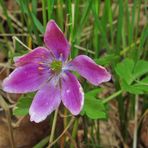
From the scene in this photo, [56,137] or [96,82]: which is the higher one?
[96,82]

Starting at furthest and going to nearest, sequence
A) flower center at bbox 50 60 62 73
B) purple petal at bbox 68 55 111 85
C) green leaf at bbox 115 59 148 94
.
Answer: green leaf at bbox 115 59 148 94 → flower center at bbox 50 60 62 73 → purple petal at bbox 68 55 111 85

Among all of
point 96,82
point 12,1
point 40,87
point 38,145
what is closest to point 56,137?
point 38,145

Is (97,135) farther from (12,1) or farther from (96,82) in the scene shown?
(12,1)

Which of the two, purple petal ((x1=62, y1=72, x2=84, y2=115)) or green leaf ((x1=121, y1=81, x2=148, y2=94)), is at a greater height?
purple petal ((x1=62, y1=72, x2=84, y2=115))

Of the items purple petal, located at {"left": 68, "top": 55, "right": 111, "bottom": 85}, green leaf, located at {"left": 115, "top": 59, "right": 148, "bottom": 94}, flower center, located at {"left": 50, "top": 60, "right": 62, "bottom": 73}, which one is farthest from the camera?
green leaf, located at {"left": 115, "top": 59, "right": 148, "bottom": 94}

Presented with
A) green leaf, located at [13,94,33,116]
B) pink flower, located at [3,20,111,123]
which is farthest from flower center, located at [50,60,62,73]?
green leaf, located at [13,94,33,116]

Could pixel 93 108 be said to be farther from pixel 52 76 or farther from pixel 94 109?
pixel 52 76

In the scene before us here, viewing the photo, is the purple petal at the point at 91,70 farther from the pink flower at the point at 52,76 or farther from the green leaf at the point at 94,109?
the green leaf at the point at 94,109

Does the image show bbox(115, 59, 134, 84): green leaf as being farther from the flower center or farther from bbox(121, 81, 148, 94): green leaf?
the flower center

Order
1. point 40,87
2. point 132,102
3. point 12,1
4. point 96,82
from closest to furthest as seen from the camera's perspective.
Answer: point 96,82 < point 40,87 < point 132,102 < point 12,1
